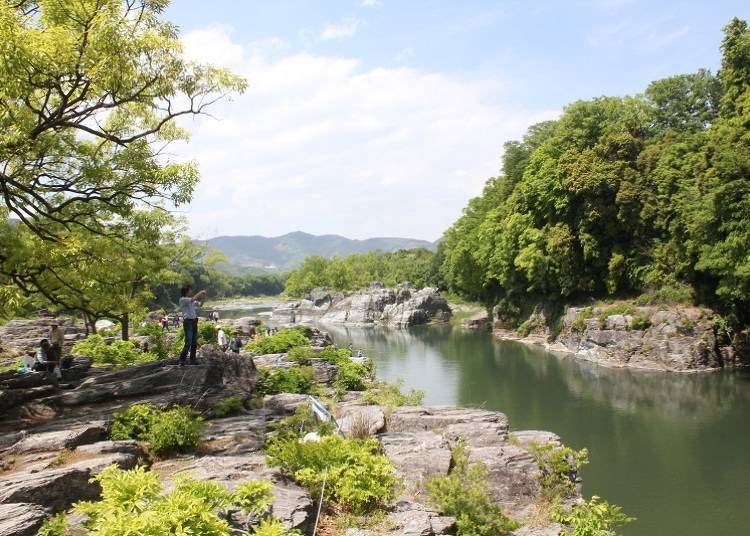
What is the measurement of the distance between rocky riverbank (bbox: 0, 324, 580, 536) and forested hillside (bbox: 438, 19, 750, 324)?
23254 millimetres

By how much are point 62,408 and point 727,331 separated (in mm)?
33830

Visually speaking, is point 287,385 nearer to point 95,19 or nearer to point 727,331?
point 95,19

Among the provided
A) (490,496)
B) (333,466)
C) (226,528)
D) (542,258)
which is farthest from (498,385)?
(226,528)

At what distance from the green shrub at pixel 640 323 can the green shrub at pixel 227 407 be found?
29.0 metres

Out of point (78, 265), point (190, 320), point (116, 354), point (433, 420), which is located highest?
point (78, 265)

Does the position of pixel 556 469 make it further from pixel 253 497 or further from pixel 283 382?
pixel 283 382

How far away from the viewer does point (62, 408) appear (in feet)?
41.6

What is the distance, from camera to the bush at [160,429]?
10.0 m

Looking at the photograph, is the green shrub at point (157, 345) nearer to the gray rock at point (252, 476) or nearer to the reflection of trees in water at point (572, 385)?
the gray rock at point (252, 476)

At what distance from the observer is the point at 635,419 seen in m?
23.5

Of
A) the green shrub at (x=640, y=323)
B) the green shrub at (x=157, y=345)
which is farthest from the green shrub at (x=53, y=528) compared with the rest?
the green shrub at (x=640, y=323)

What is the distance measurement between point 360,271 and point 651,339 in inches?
3407

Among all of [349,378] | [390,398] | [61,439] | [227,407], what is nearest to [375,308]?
[349,378]

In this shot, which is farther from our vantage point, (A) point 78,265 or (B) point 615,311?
(B) point 615,311
